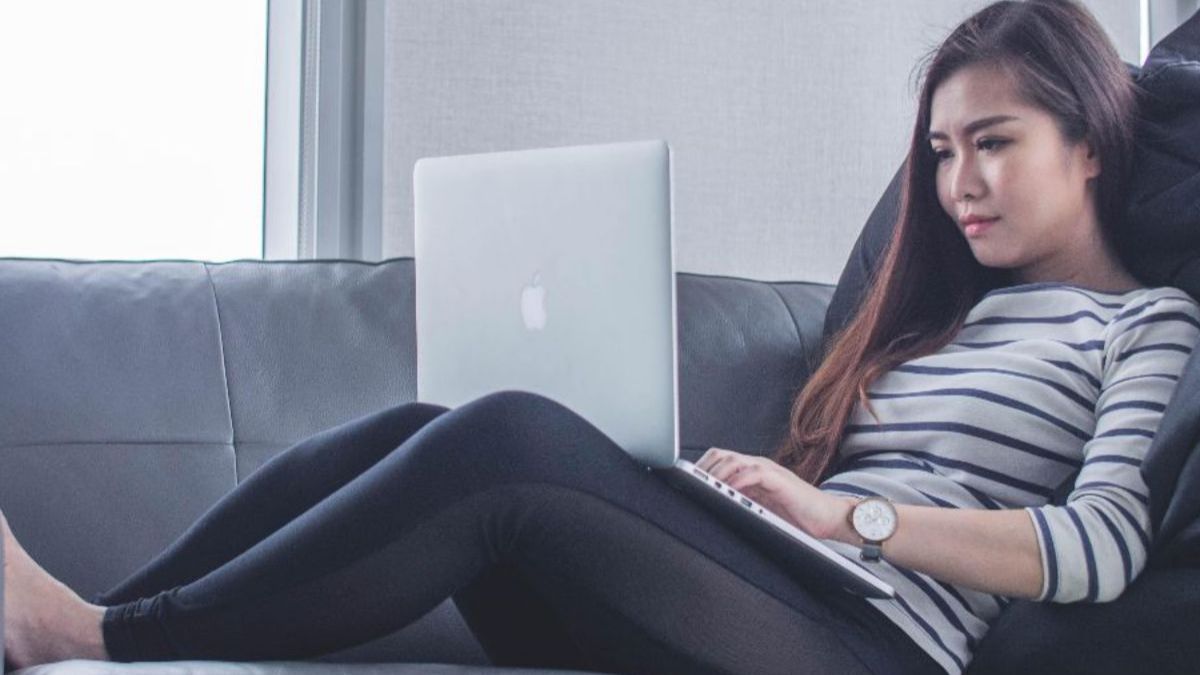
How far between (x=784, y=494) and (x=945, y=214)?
60cm

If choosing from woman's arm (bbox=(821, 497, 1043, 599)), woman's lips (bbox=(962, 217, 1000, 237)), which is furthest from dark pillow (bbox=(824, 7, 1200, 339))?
woman's arm (bbox=(821, 497, 1043, 599))

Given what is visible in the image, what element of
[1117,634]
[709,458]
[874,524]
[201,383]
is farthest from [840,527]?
[201,383]

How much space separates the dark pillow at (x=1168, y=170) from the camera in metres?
1.60

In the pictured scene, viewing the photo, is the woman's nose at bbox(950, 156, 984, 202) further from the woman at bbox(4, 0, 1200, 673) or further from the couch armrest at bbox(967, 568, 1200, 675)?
the couch armrest at bbox(967, 568, 1200, 675)

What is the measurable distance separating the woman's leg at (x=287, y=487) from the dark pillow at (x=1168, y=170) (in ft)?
2.67

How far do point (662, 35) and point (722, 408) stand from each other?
843 mm

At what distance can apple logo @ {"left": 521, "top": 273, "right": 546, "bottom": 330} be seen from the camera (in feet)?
4.17

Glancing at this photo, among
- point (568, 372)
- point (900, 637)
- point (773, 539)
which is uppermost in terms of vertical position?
point (568, 372)

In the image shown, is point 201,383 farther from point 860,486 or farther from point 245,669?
point 860,486

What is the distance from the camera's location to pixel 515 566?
130 cm

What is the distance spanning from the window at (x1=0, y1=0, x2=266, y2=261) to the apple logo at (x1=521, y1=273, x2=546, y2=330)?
1.12 m

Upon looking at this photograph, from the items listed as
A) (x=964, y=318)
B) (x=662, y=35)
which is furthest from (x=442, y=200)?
(x=662, y=35)

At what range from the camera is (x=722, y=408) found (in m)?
1.89

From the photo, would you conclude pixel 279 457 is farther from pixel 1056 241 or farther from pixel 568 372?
pixel 1056 241
